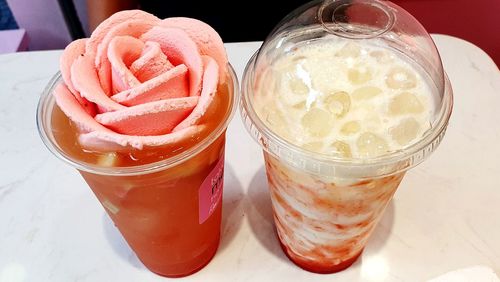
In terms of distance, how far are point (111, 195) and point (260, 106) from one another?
0.25m

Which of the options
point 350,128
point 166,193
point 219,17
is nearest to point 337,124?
point 350,128

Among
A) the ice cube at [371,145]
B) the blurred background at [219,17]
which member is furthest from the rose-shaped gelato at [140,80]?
the blurred background at [219,17]

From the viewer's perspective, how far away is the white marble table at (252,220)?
2.83 feet

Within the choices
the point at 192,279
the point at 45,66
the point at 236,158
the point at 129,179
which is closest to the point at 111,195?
the point at 129,179

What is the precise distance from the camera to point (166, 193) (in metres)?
0.70

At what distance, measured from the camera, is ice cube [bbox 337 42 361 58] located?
2.56ft

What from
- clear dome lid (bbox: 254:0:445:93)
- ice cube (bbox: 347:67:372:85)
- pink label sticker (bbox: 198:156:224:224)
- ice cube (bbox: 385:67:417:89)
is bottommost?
pink label sticker (bbox: 198:156:224:224)

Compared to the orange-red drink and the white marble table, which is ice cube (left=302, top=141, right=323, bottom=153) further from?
the white marble table

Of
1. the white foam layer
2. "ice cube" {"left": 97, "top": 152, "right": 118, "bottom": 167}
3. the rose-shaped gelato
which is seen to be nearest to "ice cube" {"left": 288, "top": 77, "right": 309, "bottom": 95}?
the white foam layer

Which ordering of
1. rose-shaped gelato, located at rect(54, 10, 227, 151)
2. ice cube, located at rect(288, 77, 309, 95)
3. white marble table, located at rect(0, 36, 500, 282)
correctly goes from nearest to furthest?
rose-shaped gelato, located at rect(54, 10, 227, 151) → ice cube, located at rect(288, 77, 309, 95) → white marble table, located at rect(0, 36, 500, 282)

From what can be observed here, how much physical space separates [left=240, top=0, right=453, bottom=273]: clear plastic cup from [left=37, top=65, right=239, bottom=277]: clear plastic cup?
0.27 feet

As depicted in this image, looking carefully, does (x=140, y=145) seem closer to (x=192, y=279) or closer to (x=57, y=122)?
(x=57, y=122)

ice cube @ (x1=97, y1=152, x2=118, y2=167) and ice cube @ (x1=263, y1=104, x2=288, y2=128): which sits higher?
ice cube @ (x1=97, y1=152, x2=118, y2=167)

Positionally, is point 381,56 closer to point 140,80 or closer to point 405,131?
point 405,131
